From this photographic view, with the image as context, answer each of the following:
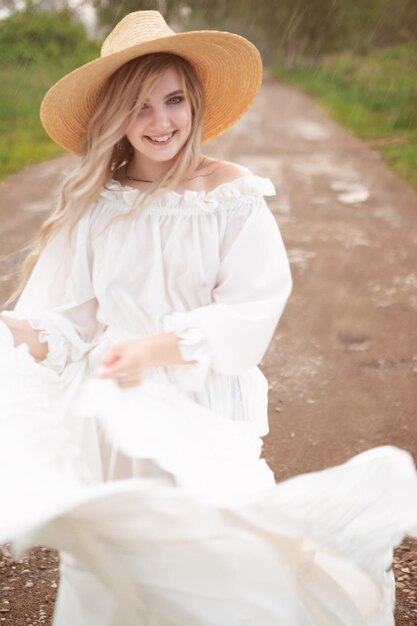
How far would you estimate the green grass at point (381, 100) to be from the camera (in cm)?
1116

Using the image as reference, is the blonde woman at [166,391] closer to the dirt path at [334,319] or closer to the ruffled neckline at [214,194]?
the ruffled neckline at [214,194]

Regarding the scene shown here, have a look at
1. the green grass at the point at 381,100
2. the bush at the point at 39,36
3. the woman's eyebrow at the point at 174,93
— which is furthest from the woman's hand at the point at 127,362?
the bush at the point at 39,36

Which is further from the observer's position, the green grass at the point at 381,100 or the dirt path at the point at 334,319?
the green grass at the point at 381,100

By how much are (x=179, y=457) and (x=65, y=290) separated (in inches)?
30.6

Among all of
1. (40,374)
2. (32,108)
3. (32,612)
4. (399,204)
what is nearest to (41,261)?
(40,374)

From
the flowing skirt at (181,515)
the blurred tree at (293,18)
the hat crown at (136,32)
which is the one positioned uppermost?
the hat crown at (136,32)

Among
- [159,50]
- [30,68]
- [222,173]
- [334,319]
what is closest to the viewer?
[159,50]

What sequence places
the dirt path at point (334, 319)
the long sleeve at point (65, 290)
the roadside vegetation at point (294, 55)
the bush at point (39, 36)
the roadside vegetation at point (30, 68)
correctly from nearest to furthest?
the long sleeve at point (65, 290) < the dirt path at point (334, 319) < the roadside vegetation at point (30, 68) < the roadside vegetation at point (294, 55) < the bush at point (39, 36)

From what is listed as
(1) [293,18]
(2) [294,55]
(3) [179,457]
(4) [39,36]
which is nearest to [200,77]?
(3) [179,457]

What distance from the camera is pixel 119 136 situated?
213 centimetres

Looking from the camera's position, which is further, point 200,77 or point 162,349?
point 200,77

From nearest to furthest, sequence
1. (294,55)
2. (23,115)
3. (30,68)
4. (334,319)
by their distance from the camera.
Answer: (334,319)
(23,115)
(30,68)
(294,55)

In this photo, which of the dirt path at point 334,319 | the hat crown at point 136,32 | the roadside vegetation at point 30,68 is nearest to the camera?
the hat crown at point 136,32

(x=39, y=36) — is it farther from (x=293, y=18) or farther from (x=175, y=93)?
(x=293, y=18)
